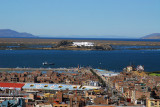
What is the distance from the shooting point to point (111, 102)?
76.9 ft

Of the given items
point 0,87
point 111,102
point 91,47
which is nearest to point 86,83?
point 0,87

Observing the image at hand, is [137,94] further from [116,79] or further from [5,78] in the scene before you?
[5,78]

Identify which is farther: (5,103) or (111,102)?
(111,102)

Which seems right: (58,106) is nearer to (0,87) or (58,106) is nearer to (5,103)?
(5,103)

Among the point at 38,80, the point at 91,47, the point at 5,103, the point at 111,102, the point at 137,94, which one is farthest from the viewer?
the point at 91,47

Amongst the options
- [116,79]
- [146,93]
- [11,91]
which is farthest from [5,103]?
[116,79]

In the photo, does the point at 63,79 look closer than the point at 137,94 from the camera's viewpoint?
No

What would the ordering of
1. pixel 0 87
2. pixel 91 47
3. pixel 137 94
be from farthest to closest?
1. pixel 91 47
2. pixel 0 87
3. pixel 137 94

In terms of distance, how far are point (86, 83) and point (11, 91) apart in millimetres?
10566

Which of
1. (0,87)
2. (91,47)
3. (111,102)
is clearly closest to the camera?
(111,102)

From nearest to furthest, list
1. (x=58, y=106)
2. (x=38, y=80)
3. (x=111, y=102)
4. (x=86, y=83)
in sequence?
(x=58, y=106) < (x=111, y=102) < (x=86, y=83) < (x=38, y=80)

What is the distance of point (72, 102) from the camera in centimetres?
2139

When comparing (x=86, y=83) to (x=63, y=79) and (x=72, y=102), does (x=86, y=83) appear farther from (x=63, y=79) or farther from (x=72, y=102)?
(x=72, y=102)

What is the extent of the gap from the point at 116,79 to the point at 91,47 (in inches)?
3578
